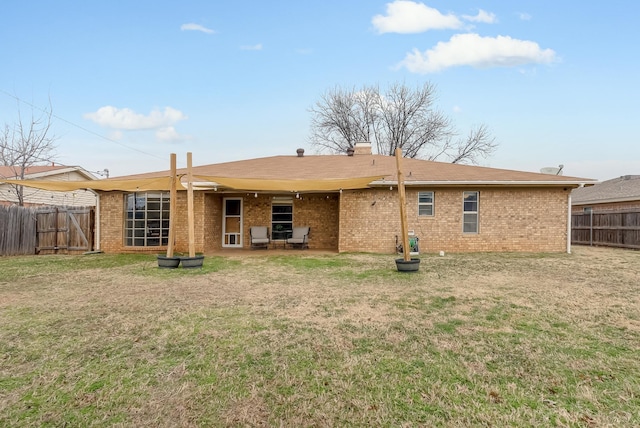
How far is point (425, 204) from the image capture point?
485 inches

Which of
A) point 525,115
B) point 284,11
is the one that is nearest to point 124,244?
point 284,11

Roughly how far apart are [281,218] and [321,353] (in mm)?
10566

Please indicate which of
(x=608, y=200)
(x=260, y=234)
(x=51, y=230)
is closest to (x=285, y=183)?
(x=260, y=234)

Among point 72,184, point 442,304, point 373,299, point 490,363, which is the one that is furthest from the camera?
point 72,184

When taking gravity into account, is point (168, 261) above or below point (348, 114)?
below

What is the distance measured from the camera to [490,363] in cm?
320

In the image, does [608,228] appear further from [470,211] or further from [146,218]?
[146,218]

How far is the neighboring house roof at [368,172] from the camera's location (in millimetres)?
11773

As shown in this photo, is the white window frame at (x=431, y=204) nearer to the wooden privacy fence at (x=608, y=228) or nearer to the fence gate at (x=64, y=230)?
the wooden privacy fence at (x=608, y=228)

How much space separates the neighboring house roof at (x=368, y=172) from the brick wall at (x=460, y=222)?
20.1 inches

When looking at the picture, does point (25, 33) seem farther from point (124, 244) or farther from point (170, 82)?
point (124, 244)

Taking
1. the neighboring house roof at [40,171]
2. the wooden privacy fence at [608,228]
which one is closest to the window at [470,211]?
the wooden privacy fence at [608,228]

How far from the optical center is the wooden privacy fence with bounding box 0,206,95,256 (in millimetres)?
12250

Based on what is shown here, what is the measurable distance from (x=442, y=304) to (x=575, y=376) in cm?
233
